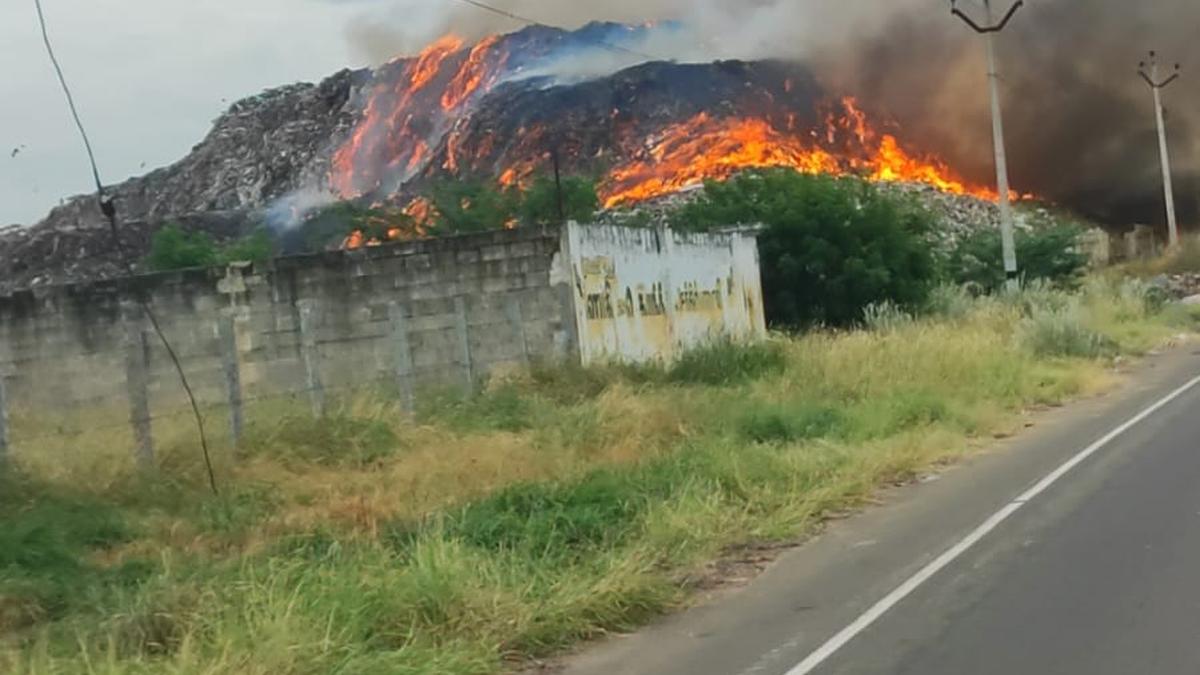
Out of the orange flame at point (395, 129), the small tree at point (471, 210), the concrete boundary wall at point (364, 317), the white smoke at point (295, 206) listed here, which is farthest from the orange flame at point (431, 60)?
the concrete boundary wall at point (364, 317)

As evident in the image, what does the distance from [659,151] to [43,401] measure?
48.4 metres

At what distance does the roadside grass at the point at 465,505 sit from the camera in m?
6.45

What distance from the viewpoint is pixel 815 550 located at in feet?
28.9

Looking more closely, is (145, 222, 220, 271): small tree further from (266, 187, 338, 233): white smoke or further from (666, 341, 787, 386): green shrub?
(666, 341, 787, 386): green shrub

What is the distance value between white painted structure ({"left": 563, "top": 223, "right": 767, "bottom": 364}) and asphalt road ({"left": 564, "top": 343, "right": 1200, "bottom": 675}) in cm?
889

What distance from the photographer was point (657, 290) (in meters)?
21.7

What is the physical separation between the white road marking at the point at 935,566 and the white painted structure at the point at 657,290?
7.97 metres

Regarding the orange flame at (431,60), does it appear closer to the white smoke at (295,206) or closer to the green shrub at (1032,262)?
the white smoke at (295,206)

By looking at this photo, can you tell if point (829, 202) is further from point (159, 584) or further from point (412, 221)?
point (159, 584)

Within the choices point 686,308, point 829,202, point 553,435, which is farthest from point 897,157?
point 553,435

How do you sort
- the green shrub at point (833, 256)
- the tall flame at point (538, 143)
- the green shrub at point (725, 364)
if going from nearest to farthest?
the green shrub at point (725, 364) → the green shrub at point (833, 256) → the tall flame at point (538, 143)

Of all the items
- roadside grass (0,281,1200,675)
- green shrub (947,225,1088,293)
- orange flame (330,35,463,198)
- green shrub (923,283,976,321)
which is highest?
orange flame (330,35,463,198)

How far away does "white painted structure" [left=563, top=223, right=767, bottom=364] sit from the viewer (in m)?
19.3

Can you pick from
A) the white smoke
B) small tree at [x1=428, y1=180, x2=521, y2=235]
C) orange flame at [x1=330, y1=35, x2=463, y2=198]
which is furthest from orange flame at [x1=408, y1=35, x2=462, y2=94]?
small tree at [x1=428, y1=180, x2=521, y2=235]
